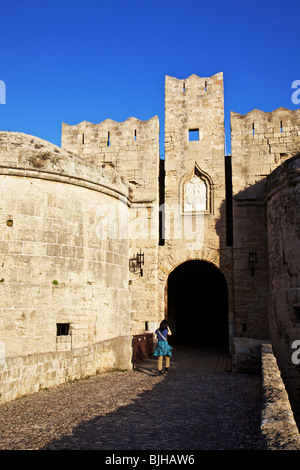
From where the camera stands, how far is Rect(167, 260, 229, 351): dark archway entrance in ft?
60.1

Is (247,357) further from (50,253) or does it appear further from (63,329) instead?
(50,253)

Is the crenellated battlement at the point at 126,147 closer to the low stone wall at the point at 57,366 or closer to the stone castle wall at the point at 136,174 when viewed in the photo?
the stone castle wall at the point at 136,174

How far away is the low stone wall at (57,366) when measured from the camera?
6.55 m

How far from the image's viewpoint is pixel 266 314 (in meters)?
12.5

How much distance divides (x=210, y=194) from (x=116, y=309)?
517cm

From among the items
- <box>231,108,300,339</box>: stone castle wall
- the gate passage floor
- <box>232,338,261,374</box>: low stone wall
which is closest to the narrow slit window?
the gate passage floor

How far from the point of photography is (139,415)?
5.62 metres

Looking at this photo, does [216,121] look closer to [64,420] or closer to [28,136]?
[28,136]

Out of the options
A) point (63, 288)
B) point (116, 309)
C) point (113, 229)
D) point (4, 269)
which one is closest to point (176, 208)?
point (113, 229)

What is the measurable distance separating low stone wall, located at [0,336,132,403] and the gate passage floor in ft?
0.60

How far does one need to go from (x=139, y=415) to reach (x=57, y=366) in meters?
2.67

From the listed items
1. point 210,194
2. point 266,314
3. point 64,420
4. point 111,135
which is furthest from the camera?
point 111,135

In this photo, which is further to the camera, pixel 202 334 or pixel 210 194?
pixel 202 334

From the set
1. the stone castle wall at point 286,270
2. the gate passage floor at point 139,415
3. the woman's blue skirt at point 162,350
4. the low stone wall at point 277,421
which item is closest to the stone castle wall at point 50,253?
the gate passage floor at point 139,415
